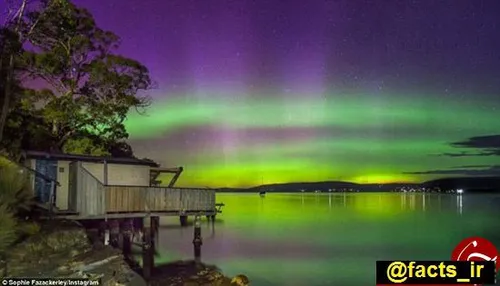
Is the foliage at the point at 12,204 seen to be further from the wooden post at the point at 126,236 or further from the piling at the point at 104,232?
the wooden post at the point at 126,236

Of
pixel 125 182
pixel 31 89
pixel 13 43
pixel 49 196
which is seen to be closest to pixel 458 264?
pixel 49 196

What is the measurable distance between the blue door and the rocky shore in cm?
497

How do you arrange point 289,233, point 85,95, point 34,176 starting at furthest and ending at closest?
point 289,233, point 85,95, point 34,176

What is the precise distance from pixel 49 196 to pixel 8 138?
6.56 meters

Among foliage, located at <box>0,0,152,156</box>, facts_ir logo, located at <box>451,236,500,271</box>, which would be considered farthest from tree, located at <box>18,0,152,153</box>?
facts_ir logo, located at <box>451,236,500,271</box>

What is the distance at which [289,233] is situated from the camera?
200ft

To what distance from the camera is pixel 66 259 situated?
15.0 metres

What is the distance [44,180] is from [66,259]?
30.5 ft

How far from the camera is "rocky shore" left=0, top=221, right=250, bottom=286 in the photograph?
44.5ft

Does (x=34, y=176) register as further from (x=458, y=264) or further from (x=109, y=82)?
(x=458, y=264)

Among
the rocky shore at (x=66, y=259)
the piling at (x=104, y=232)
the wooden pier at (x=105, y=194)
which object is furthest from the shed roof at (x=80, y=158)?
the rocky shore at (x=66, y=259)

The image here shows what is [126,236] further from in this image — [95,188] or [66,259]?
[66,259]

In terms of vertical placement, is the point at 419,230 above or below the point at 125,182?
below

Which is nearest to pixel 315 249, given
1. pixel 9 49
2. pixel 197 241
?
pixel 197 241
